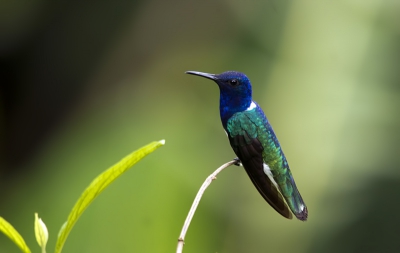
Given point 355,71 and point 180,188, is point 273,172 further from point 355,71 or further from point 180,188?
point 355,71

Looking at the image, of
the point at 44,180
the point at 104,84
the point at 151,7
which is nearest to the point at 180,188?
the point at 44,180

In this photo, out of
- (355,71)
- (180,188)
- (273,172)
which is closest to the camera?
(273,172)

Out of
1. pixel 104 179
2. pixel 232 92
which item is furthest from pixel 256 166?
pixel 104 179

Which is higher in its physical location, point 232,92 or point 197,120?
point 232,92

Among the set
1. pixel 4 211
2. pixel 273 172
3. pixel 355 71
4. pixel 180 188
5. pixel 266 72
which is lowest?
pixel 4 211

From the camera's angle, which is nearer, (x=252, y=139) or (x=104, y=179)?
(x=104, y=179)

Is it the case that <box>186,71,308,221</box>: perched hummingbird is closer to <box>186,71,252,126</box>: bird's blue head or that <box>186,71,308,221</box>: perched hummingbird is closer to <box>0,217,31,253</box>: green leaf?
<box>186,71,252,126</box>: bird's blue head

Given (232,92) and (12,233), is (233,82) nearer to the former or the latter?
(232,92)

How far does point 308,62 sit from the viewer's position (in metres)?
2.85

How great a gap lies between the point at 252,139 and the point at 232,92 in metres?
0.14

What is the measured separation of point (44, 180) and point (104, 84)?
1021mm

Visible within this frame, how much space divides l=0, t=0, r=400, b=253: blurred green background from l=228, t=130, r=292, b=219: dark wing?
769 mm

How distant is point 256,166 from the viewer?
134 cm

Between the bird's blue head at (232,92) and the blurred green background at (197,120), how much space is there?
71cm
